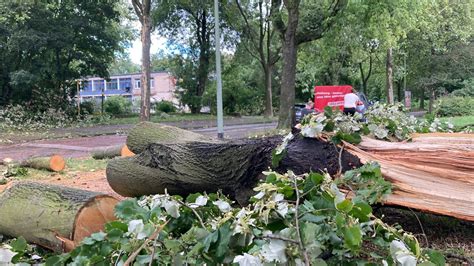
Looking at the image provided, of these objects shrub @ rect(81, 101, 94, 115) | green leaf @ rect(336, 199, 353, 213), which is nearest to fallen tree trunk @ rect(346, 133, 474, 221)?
green leaf @ rect(336, 199, 353, 213)

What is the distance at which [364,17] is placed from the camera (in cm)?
1584

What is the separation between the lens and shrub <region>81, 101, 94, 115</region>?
25.8m

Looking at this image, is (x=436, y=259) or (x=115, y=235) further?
(x=115, y=235)

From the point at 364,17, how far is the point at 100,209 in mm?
14097

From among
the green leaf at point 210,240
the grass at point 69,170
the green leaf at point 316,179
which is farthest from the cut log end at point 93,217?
the grass at point 69,170

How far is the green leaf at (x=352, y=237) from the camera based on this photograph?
5.68 feet

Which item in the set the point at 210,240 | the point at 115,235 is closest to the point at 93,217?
the point at 115,235

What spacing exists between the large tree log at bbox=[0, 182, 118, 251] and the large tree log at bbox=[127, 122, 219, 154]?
1.33 m

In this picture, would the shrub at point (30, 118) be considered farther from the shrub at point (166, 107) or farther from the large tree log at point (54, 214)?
the large tree log at point (54, 214)

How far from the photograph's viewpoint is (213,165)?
4.09 meters

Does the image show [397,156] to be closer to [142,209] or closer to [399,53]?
[142,209]

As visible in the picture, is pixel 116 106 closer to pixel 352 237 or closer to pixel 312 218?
pixel 312 218

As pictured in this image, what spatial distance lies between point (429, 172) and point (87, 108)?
83.4ft

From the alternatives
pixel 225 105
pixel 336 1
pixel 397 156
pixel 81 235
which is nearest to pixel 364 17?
pixel 336 1
